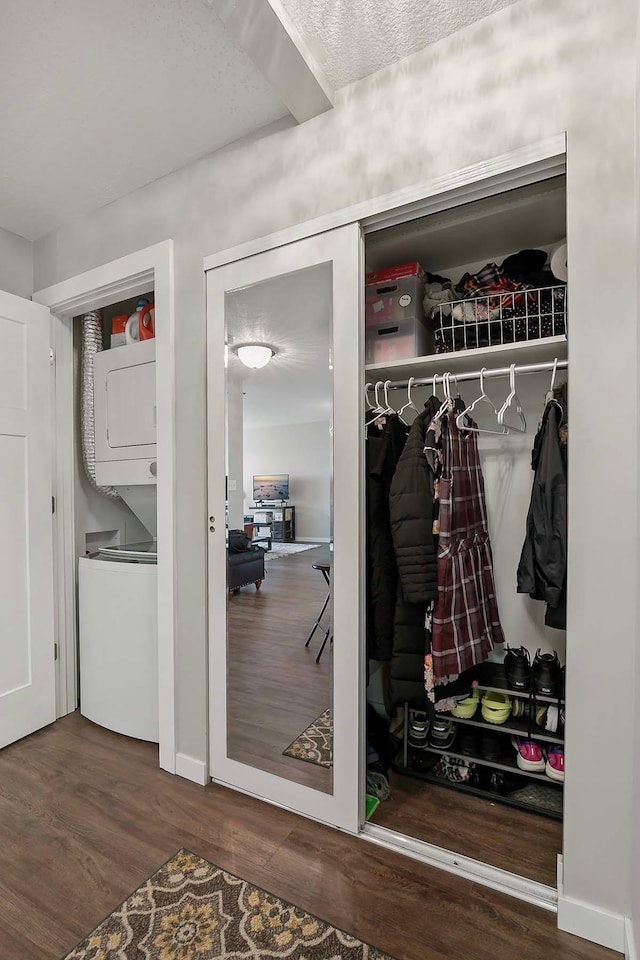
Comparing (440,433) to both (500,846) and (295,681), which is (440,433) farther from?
(500,846)

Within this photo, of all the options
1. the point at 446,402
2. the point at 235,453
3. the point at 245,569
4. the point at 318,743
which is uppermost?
the point at 446,402

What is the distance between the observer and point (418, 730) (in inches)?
74.9

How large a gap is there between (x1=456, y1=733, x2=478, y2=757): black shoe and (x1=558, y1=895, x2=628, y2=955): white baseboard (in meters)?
0.55

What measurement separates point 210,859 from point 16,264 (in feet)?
9.34

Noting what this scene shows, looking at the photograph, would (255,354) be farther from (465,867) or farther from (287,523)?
(465,867)

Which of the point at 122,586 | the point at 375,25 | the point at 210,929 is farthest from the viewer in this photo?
the point at 122,586

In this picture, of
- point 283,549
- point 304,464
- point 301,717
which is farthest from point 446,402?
point 301,717

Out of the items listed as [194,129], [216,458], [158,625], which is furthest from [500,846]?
[194,129]

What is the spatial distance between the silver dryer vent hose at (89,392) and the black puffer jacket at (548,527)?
7.10ft

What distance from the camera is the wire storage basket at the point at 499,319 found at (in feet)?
5.32

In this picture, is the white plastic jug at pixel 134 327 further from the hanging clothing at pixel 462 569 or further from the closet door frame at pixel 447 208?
the hanging clothing at pixel 462 569

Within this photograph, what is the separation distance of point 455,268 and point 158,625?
6.74 ft

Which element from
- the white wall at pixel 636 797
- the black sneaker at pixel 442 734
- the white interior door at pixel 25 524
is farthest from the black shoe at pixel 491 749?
the white interior door at pixel 25 524

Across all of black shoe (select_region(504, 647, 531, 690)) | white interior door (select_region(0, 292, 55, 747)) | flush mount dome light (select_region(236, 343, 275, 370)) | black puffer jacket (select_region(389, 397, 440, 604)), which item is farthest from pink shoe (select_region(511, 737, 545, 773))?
white interior door (select_region(0, 292, 55, 747))
